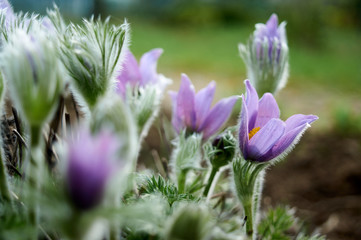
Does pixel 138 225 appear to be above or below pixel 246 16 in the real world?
below

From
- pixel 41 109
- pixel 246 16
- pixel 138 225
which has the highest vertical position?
pixel 246 16

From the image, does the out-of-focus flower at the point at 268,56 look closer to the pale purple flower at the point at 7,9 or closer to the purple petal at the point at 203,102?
the purple petal at the point at 203,102

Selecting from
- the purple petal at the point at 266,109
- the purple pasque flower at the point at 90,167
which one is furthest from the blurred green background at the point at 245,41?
the purple pasque flower at the point at 90,167

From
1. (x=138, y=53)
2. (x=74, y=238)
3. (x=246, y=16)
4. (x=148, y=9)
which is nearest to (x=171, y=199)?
(x=74, y=238)

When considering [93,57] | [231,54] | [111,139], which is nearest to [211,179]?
[93,57]

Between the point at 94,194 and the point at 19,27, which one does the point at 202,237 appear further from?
the point at 19,27

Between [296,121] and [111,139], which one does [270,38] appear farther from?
[111,139]

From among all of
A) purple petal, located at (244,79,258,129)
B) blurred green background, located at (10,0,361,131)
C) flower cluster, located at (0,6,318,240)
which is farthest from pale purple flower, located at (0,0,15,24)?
blurred green background, located at (10,0,361,131)
